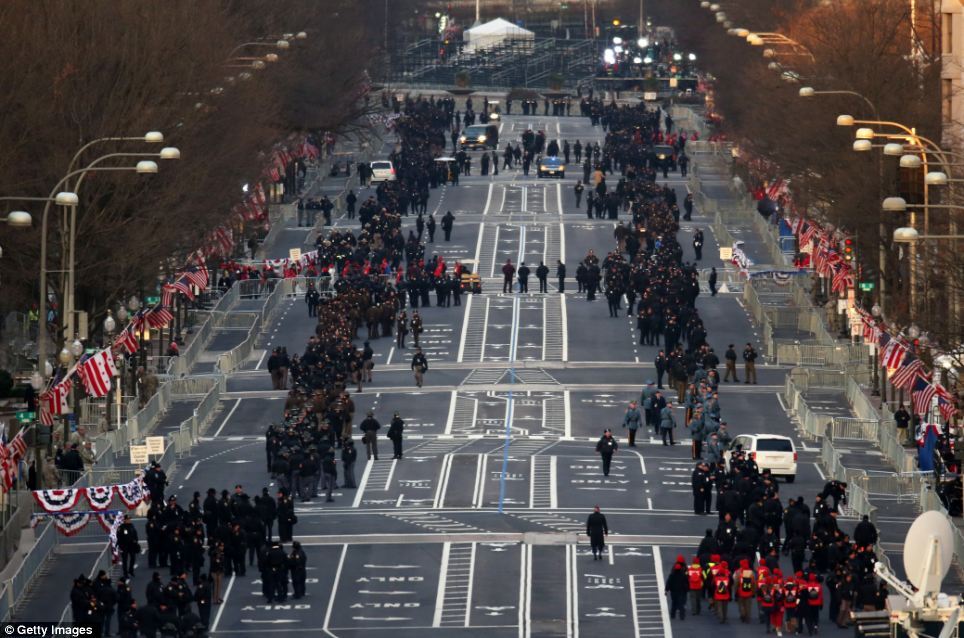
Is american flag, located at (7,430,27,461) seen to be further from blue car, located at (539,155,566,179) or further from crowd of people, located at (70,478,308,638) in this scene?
blue car, located at (539,155,566,179)

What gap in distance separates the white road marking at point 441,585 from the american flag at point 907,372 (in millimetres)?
12692

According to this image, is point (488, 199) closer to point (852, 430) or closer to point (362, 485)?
point (852, 430)

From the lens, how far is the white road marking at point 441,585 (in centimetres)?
5206

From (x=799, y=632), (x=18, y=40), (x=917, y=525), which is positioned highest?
(x=18, y=40)

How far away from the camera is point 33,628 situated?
46.9 metres

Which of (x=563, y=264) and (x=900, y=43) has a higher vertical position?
(x=900, y=43)

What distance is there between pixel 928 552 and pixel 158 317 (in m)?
48.1

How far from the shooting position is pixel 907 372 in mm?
65438

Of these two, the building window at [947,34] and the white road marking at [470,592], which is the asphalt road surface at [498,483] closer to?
the white road marking at [470,592]

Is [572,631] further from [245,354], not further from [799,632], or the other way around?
[245,354]

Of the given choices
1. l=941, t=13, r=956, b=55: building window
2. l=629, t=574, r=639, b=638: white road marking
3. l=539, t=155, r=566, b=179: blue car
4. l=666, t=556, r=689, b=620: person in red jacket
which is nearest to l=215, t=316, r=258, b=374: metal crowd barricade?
l=941, t=13, r=956, b=55: building window

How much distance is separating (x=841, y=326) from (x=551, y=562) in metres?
32.9

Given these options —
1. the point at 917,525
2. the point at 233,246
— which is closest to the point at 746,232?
the point at 233,246

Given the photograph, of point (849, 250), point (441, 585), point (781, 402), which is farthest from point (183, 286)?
point (441, 585)
